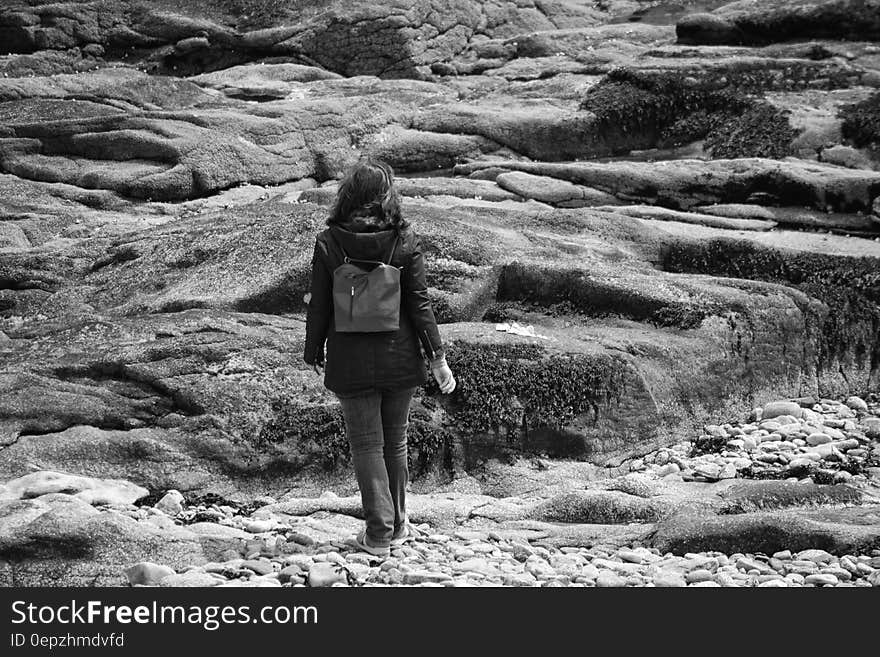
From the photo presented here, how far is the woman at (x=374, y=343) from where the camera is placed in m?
9.30

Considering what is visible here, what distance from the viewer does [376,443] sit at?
31.0 feet

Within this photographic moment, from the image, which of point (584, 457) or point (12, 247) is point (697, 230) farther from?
point (12, 247)

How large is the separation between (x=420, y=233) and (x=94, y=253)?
17.4ft

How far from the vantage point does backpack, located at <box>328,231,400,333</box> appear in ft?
30.1

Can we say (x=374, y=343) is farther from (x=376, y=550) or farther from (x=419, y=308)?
(x=376, y=550)

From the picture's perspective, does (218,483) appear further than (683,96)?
No

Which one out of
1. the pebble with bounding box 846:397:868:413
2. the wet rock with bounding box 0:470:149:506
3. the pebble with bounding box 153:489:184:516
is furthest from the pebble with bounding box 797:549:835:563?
the pebble with bounding box 846:397:868:413

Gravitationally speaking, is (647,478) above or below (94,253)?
below

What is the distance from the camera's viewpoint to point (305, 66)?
35719 mm

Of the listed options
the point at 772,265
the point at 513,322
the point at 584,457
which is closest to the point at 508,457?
the point at 584,457

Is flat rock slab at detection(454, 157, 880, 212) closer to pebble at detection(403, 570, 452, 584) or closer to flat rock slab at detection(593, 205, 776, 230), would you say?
flat rock slab at detection(593, 205, 776, 230)

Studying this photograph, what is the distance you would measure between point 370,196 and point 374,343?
118cm

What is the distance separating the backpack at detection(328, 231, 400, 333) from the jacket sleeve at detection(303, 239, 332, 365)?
0.15 metres

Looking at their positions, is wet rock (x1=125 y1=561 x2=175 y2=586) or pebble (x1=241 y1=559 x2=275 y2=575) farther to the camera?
pebble (x1=241 y1=559 x2=275 y2=575)
